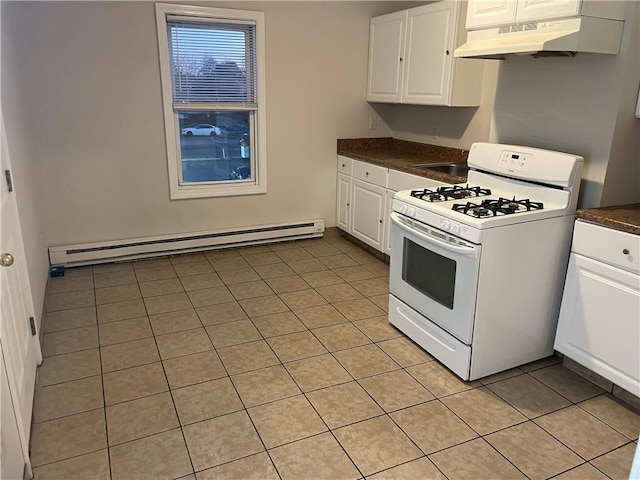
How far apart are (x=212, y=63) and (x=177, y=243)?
1.56 m

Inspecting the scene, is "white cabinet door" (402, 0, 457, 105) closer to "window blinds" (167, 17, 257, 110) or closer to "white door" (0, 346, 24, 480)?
"window blinds" (167, 17, 257, 110)

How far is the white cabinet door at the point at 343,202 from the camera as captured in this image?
4516mm

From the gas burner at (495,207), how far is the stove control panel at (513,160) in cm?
22

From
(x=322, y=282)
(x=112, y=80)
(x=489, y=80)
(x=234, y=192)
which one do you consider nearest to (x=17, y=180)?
(x=112, y=80)

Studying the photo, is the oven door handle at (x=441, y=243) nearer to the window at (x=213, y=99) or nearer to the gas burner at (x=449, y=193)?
the gas burner at (x=449, y=193)

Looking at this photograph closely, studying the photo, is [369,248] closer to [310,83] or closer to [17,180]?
[310,83]

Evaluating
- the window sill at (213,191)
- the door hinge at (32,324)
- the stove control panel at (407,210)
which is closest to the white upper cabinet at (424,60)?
the stove control panel at (407,210)

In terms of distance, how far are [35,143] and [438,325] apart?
316cm

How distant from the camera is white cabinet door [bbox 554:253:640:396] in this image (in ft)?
6.97

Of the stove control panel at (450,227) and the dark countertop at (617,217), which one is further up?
the dark countertop at (617,217)

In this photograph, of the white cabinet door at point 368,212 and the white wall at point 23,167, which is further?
the white cabinet door at point 368,212

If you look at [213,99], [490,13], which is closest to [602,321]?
[490,13]

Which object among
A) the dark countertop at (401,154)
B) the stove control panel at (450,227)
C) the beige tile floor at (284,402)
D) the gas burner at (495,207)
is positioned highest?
the dark countertop at (401,154)

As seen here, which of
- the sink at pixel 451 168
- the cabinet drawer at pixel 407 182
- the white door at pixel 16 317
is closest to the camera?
the white door at pixel 16 317
